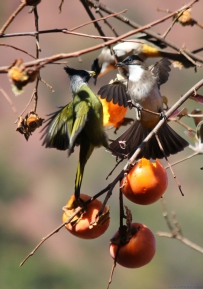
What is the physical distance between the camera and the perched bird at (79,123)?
1684 mm

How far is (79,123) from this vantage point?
1.65 m

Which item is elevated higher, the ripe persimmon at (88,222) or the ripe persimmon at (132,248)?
the ripe persimmon at (88,222)

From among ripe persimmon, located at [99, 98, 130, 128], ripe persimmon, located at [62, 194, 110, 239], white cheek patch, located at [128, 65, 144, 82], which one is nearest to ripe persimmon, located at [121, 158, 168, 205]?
ripe persimmon, located at [62, 194, 110, 239]

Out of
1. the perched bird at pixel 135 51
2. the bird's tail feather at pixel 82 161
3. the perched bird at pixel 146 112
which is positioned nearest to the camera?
the bird's tail feather at pixel 82 161

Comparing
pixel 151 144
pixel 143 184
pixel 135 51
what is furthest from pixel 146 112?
pixel 135 51

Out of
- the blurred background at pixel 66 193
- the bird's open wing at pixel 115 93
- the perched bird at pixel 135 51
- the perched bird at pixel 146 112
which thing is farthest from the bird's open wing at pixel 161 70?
the blurred background at pixel 66 193

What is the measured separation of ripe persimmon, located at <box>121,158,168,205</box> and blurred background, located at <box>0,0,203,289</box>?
391 cm

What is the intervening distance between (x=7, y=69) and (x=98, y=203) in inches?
24.6

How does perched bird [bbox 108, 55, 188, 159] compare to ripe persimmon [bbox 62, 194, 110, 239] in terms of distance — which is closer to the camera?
ripe persimmon [bbox 62, 194, 110, 239]

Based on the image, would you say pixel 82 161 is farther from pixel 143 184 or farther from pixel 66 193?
pixel 66 193

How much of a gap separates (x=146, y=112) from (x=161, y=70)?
10.5 inches

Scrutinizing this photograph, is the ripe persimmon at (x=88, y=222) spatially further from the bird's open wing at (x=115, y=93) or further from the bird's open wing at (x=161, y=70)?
the bird's open wing at (x=161, y=70)

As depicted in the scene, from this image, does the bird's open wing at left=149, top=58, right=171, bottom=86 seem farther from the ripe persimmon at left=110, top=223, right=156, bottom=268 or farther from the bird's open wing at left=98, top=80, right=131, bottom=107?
the ripe persimmon at left=110, top=223, right=156, bottom=268

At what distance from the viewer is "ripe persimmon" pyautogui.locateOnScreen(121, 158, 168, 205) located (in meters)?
1.41
